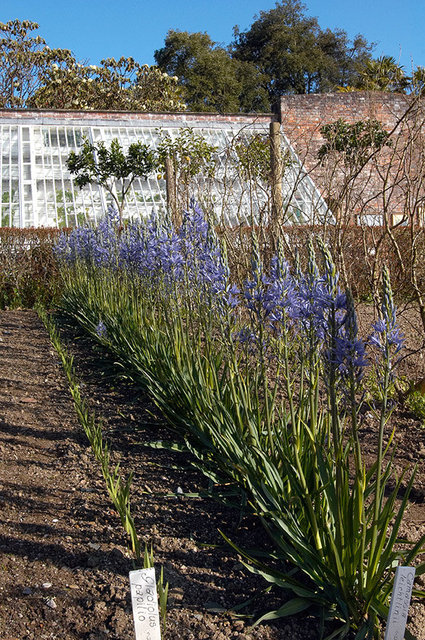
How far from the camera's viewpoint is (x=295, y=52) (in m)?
37.0

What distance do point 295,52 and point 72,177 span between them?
2546 centimetres

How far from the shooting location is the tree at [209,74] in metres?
34.4

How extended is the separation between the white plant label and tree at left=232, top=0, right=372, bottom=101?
37274 millimetres

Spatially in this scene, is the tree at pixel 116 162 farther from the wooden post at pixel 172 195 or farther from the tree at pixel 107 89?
the tree at pixel 107 89

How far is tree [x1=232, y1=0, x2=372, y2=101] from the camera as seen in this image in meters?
36.8

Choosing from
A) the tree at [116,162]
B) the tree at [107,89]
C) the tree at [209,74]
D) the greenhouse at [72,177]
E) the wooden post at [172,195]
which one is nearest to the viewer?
the wooden post at [172,195]

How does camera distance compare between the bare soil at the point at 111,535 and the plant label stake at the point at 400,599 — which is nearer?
the plant label stake at the point at 400,599

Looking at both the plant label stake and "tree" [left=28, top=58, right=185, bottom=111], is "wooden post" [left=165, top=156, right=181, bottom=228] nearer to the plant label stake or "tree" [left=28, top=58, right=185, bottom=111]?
the plant label stake

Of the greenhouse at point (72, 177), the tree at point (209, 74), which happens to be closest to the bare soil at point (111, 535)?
the greenhouse at point (72, 177)

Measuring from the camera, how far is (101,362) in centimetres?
643

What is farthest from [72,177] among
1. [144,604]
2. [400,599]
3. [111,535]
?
[400,599]

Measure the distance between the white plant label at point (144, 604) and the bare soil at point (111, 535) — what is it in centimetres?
35

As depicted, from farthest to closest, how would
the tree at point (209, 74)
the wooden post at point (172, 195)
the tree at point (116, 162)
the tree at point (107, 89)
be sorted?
the tree at point (209, 74), the tree at point (107, 89), the tree at point (116, 162), the wooden post at point (172, 195)

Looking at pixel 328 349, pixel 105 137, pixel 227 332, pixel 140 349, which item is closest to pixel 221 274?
pixel 227 332
